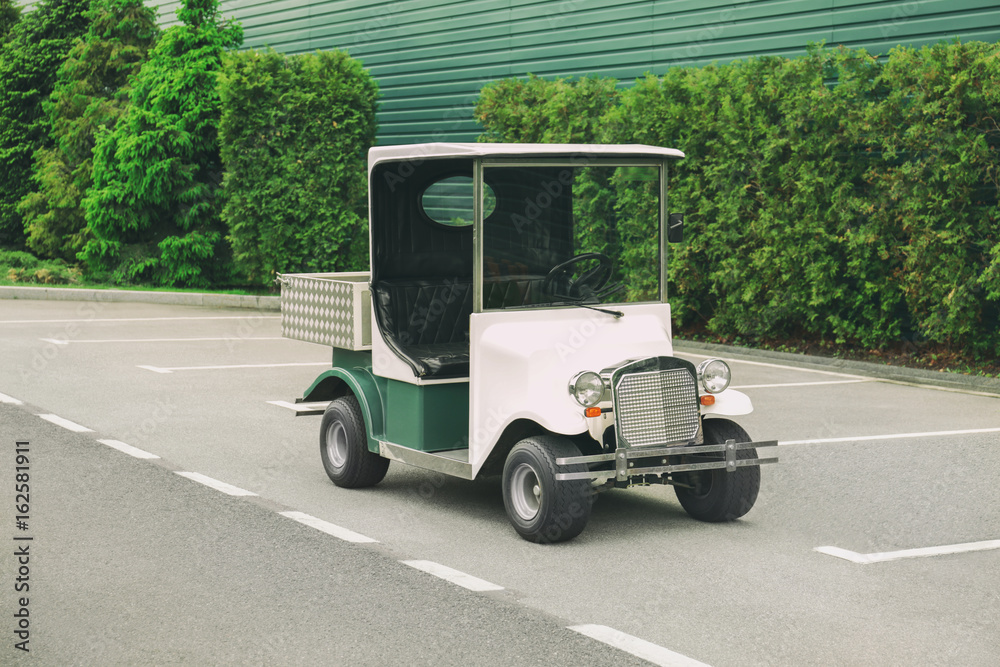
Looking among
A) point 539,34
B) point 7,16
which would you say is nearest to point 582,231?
point 539,34

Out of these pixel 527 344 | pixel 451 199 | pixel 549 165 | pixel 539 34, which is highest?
pixel 539 34

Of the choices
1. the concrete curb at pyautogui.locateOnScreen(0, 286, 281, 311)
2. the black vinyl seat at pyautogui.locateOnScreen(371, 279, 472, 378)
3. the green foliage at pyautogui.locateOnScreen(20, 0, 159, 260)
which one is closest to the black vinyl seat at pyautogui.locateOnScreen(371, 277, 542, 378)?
the black vinyl seat at pyautogui.locateOnScreen(371, 279, 472, 378)

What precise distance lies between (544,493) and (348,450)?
189cm

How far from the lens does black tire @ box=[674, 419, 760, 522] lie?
668 centimetres

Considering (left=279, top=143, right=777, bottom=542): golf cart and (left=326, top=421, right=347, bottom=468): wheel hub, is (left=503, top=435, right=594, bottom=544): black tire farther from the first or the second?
(left=326, top=421, right=347, bottom=468): wheel hub

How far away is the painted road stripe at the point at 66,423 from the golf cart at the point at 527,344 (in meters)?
2.25

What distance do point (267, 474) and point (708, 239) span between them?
888cm

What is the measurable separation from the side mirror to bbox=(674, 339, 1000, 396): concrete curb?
642cm

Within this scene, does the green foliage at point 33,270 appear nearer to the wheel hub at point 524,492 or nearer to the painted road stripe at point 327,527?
the painted road stripe at point 327,527

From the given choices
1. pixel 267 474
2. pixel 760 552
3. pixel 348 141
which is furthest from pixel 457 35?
pixel 760 552

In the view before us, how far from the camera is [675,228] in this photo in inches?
274

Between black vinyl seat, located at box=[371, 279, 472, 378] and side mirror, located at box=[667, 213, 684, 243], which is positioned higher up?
side mirror, located at box=[667, 213, 684, 243]

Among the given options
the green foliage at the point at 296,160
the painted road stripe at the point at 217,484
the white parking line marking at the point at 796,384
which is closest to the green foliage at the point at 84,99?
the green foliage at the point at 296,160

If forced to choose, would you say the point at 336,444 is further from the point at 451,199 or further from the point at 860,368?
the point at 860,368
